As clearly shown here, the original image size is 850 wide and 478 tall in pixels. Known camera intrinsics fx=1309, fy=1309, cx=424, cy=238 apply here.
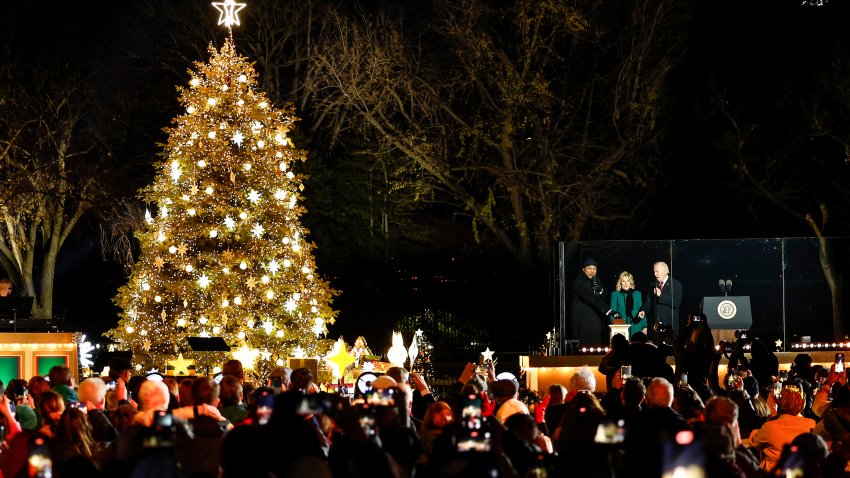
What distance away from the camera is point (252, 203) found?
2284 cm

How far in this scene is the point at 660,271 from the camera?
27.0 metres

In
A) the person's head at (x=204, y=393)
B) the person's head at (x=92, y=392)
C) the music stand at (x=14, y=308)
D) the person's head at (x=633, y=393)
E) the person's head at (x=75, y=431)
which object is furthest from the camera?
the music stand at (x=14, y=308)

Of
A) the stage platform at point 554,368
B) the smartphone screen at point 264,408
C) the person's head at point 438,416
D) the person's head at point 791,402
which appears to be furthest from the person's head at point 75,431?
the stage platform at point 554,368

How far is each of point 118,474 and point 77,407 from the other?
3150 millimetres

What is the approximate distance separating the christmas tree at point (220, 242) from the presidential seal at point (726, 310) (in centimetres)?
910

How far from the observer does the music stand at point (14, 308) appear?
21578 mm

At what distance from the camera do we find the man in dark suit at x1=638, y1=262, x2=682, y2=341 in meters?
26.7

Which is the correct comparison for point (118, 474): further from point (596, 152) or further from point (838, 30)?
point (838, 30)

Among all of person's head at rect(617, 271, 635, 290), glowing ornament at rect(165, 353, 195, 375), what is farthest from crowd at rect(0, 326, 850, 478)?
person's head at rect(617, 271, 635, 290)

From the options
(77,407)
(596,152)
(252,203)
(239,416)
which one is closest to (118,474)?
(77,407)

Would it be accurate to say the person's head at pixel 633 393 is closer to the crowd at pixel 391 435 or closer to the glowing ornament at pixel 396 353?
the crowd at pixel 391 435

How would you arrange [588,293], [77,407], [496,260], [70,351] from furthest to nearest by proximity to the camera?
[496,260], [588,293], [70,351], [77,407]

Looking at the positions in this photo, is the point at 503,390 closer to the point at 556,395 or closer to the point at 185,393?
the point at 556,395

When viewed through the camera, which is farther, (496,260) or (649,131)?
(496,260)
